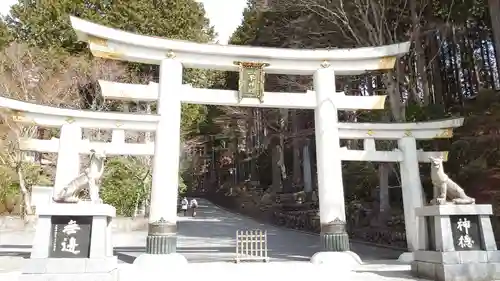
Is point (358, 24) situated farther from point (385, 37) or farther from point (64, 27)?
point (64, 27)

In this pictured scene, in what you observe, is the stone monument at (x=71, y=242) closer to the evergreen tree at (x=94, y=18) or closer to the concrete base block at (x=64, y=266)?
the concrete base block at (x=64, y=266)

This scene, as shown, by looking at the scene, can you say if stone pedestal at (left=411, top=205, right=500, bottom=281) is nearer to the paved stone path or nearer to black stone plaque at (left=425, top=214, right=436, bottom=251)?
black stone plaque at (left=425, top=214, right=436, bottom=251)

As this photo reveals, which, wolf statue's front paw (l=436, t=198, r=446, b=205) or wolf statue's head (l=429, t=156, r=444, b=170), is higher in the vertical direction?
wolf statue's head (l=429, t=156, r=444, b=170)

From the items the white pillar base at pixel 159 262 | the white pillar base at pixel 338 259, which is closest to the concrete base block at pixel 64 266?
the white pillar base at pixel 159 262

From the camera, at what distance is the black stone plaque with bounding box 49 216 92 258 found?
734cm

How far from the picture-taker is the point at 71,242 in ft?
24.2

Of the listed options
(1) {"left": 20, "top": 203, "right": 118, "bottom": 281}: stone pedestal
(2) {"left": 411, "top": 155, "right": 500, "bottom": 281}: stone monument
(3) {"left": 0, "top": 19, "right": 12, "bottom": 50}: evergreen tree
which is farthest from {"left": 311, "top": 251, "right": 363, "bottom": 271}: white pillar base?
(3) {"left": 0, "top": 19, "right": 12, "bottom": 50}: evergreen tree

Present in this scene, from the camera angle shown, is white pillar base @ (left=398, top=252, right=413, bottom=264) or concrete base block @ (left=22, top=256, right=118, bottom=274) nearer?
concrete base block @ (left=22, top=256, right=118, bottom=274)

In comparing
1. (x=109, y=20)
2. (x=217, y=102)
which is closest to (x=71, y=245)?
(x=217, y=102)

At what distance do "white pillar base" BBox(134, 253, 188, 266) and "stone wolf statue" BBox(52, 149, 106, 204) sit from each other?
2275 millimetres

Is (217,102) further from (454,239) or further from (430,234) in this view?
(454,239)

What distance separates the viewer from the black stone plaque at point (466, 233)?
26.1ft

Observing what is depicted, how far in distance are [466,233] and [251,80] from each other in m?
6.50

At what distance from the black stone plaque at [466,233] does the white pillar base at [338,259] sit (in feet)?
8.94
